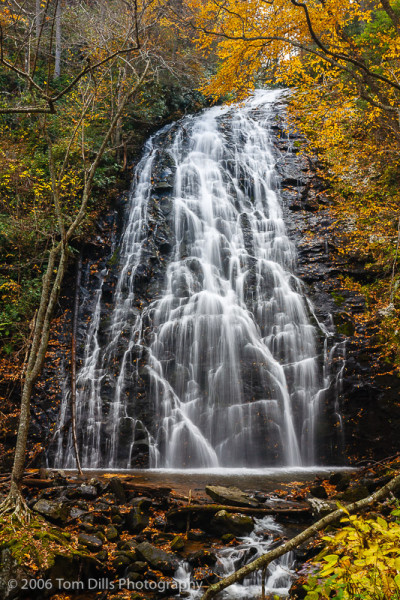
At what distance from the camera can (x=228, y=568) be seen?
4.24 metres

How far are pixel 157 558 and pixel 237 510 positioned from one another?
153 cm

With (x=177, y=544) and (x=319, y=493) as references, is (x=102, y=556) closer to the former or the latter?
(x=177, y=544)

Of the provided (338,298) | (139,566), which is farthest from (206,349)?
(139,566)

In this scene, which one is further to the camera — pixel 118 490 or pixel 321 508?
pixel 118 490

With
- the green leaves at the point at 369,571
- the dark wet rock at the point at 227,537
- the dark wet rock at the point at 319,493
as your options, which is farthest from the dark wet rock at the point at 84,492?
the green leaves at the point at 369,571

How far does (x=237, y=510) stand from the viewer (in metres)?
5.28

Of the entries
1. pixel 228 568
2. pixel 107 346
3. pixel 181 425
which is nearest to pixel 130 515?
pixel 228 568

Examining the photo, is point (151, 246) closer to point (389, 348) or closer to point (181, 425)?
point (181, 425)

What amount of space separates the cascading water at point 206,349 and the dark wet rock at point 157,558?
4.53 metres

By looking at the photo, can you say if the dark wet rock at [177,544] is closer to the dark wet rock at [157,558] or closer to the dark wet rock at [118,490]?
the dark wet rock at [157,558]

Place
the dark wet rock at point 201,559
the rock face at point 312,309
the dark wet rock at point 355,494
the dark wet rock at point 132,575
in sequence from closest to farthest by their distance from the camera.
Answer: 1. the dark wet rock at point 132,575
2. the dark wet rock at point 201,559
3. the dark wet rock at point 355,494
4. the rock face at point 312,309

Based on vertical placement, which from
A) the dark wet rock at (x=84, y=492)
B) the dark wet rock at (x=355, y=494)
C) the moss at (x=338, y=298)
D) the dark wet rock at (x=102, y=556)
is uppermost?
the moss at (x=338, y=298)

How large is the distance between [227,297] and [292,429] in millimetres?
4255

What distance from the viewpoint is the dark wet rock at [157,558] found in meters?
4.03
